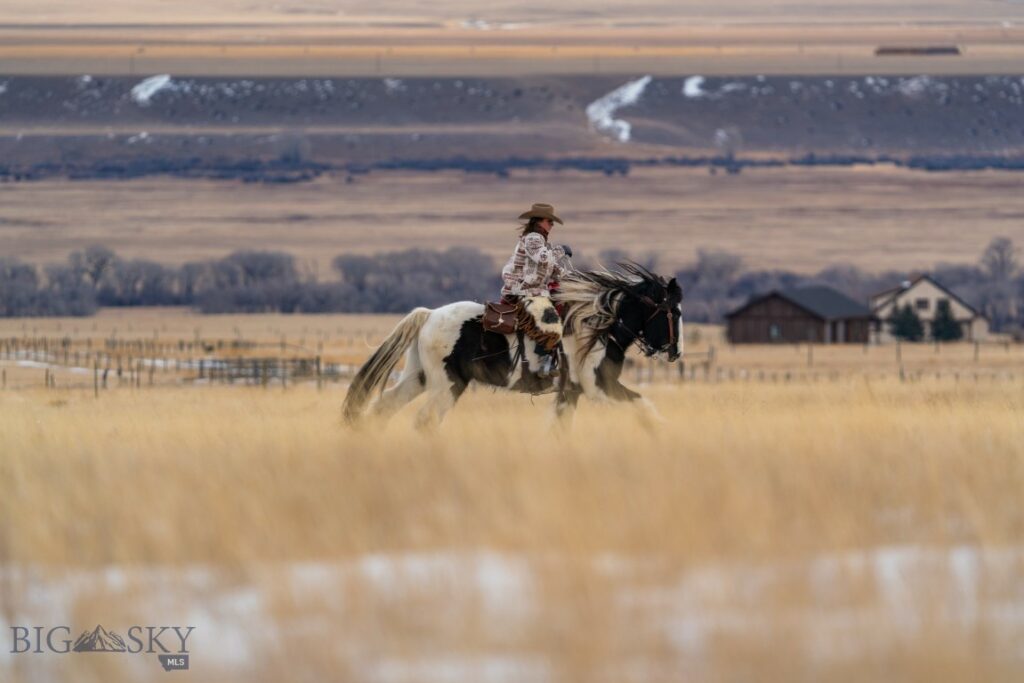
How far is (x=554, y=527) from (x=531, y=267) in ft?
16.1

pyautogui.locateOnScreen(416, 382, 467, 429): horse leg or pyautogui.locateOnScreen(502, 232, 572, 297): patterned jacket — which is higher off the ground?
pyautogui.locateOnScreen(502, 232, 572, 297): patterned jacket

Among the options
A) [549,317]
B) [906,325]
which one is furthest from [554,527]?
[906,325]

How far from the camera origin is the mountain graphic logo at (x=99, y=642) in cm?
860

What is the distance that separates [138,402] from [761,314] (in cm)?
8665

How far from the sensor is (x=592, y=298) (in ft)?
51.1

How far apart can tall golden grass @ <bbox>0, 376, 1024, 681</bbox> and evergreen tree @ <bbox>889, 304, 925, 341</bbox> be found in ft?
328

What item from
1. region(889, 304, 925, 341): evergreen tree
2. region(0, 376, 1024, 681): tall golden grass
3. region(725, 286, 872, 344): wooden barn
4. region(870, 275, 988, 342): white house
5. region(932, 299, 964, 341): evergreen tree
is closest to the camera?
region(0, 376, 1024, 681): tall golden grass

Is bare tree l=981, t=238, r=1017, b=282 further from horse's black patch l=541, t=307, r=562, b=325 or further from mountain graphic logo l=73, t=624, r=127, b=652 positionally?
mountain graphic logo l=73, t=624, r=127, b=652

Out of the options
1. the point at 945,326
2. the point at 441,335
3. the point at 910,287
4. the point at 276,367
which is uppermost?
the point at 441,335

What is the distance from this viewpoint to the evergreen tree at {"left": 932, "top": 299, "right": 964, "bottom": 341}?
4513 inches

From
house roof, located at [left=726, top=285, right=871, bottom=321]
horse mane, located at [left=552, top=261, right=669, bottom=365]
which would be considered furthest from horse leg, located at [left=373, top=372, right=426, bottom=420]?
house roof, located at [left=726, top=285, right=871, bottom=321]

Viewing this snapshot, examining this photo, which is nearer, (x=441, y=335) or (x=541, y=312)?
(x=541, y=312)

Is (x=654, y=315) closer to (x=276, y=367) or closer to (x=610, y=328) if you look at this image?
(x=610, y=328)

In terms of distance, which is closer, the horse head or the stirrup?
the stirrup
